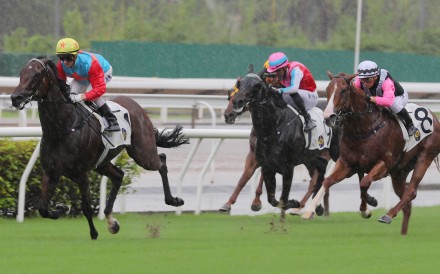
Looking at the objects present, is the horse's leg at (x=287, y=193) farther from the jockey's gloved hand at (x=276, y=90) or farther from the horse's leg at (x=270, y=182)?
the jockey's gloved hand at (x=276, y=90)

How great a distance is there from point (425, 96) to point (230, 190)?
404 inches

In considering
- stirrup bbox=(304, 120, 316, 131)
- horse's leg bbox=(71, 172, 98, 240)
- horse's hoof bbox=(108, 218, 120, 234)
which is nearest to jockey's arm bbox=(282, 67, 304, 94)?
stirrup bbox=(304, 120, 316, 131)

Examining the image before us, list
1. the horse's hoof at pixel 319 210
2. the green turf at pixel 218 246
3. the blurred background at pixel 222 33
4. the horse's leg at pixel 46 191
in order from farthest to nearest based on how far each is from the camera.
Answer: the blurred background at pixel 222 33
the horse's hoof at pixel 319 210
the horse's leg at pixel 46 191
the green turf at pixel 218 246

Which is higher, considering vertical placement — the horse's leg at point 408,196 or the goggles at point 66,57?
the goggles at point 66,57

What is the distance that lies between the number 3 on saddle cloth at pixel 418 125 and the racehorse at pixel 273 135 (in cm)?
114

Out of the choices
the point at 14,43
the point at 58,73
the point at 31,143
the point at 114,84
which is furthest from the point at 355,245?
the point at 14,43

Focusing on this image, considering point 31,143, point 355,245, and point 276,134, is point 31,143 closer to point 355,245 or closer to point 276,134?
point 276,134

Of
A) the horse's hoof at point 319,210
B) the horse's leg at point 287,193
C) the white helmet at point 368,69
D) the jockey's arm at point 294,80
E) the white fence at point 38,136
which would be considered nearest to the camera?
the white helmet at point 368,69

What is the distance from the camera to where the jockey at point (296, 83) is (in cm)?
980

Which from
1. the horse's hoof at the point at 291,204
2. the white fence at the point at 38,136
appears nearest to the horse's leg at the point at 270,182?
the horse's hoof at the point at 291,204

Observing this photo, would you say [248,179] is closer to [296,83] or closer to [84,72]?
[296,83]

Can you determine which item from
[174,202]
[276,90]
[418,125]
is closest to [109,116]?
[174,202]

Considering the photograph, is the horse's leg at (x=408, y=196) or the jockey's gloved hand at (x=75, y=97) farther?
the horse's leg at (x=408, y=196)

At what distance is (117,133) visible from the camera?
28.5 feet
